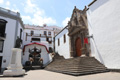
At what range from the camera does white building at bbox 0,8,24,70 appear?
11.0 m

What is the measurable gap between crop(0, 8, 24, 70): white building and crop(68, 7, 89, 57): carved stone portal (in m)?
8.07

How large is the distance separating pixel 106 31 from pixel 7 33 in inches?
478

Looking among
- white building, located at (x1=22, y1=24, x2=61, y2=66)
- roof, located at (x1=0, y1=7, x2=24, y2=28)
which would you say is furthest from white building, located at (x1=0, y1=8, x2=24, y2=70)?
white building, located at (x1=22, y1=24, x2=61, y2=66)

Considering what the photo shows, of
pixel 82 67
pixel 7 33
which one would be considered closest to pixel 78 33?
pixel 82 67

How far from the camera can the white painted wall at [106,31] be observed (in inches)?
270

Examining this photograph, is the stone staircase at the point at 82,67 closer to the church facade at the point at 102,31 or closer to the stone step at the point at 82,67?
the stone step at the point at 82,67

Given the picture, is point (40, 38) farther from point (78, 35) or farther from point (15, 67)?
point (15, 67)

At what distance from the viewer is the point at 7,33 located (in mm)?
11805

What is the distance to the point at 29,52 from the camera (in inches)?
658

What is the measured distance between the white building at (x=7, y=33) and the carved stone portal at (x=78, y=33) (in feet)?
26.5

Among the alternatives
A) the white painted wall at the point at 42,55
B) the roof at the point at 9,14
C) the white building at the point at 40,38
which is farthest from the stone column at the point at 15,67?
the white building at the point at 40,38

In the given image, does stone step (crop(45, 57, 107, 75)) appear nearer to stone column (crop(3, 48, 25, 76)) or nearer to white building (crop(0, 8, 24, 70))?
stone column (crop(3, 48, 25, 76))

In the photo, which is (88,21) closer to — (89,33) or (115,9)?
(89,33)

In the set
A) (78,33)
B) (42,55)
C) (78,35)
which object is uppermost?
(78,33)
